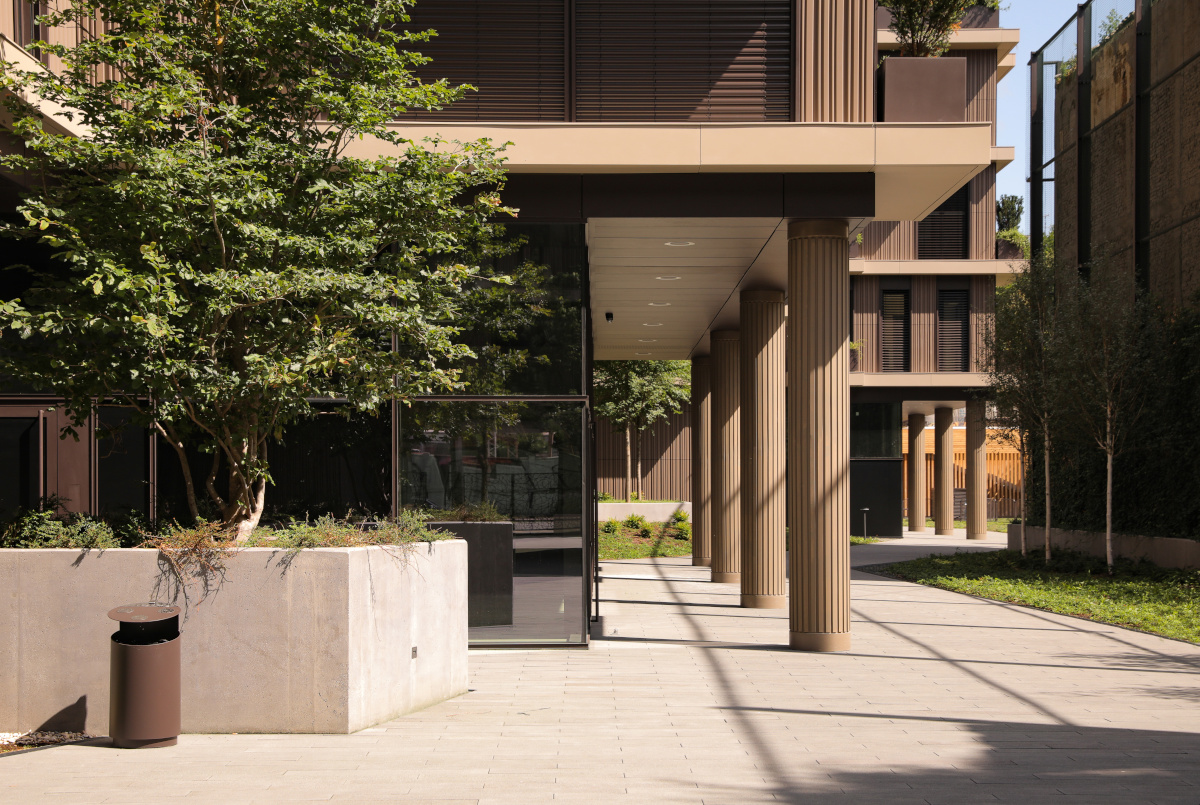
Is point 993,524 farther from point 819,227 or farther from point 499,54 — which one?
point 499,54

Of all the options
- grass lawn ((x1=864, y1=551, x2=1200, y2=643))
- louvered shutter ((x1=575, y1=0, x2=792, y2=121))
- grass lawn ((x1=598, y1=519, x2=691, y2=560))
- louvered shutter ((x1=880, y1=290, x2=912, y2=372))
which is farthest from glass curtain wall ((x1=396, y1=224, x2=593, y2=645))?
louvered shutter ((x1=880, y1=290, x2=912, y2=372))

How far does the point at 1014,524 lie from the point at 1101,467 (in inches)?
188

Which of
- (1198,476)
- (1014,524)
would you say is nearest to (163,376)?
(1198,476)

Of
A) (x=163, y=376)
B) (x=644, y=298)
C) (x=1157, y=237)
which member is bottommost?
(x=163, y=376)

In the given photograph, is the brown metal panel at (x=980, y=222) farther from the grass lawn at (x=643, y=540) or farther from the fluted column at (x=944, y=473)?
the grass lawn at (x=643, y=540)

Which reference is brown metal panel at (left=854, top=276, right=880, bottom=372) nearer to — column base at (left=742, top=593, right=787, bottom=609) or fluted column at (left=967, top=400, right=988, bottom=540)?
fluted column at (left=967, top=400, right=988, bottom=540)

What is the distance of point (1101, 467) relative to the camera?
2325 cm

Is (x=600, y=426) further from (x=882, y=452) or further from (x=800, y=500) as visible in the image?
(x=800, y=500)

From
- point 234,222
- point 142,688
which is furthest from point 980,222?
point 142,688

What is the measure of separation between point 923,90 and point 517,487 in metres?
6.38

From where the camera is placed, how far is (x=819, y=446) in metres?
12.0

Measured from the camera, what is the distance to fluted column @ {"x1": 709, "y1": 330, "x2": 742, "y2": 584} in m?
19.8

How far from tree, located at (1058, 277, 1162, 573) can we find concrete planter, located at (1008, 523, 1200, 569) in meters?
0.79

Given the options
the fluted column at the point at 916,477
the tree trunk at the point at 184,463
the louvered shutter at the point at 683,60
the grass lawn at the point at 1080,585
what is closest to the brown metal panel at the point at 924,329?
the fluted column at the point at 916,477
